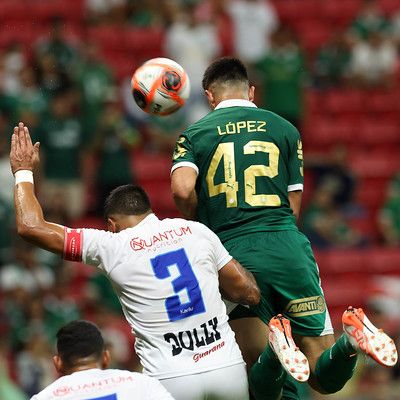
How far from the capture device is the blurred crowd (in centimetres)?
1320

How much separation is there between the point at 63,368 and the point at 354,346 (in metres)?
1.66

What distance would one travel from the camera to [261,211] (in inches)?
297

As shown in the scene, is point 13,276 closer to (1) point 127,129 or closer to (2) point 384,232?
(1) point 127,129

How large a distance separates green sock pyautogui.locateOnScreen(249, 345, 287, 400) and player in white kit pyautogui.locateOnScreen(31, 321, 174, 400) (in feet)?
2.89

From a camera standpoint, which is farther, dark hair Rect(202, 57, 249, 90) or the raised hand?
dark hair Rect(202, 57, 249, 90)

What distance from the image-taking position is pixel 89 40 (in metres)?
16.8

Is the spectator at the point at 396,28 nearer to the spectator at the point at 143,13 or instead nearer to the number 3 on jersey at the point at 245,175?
the spectator at the point at 143,13

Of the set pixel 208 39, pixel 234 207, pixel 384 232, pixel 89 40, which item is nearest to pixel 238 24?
pixel 208 39

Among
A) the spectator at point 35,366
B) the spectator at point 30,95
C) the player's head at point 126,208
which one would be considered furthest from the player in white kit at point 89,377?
the spectator at point 30,95

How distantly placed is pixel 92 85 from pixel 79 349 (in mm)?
9260

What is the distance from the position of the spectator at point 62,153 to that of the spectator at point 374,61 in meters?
5.23

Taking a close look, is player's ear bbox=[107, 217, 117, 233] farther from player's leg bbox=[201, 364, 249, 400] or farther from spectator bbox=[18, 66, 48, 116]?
spectator bbox=[18, 66, 48, 116]

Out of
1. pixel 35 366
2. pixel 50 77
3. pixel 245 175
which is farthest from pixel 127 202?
pixel 50 77

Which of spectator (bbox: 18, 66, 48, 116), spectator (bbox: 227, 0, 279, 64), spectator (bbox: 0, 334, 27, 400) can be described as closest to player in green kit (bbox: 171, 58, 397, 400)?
spectator (bbox: 0, 334, 27, 400)
